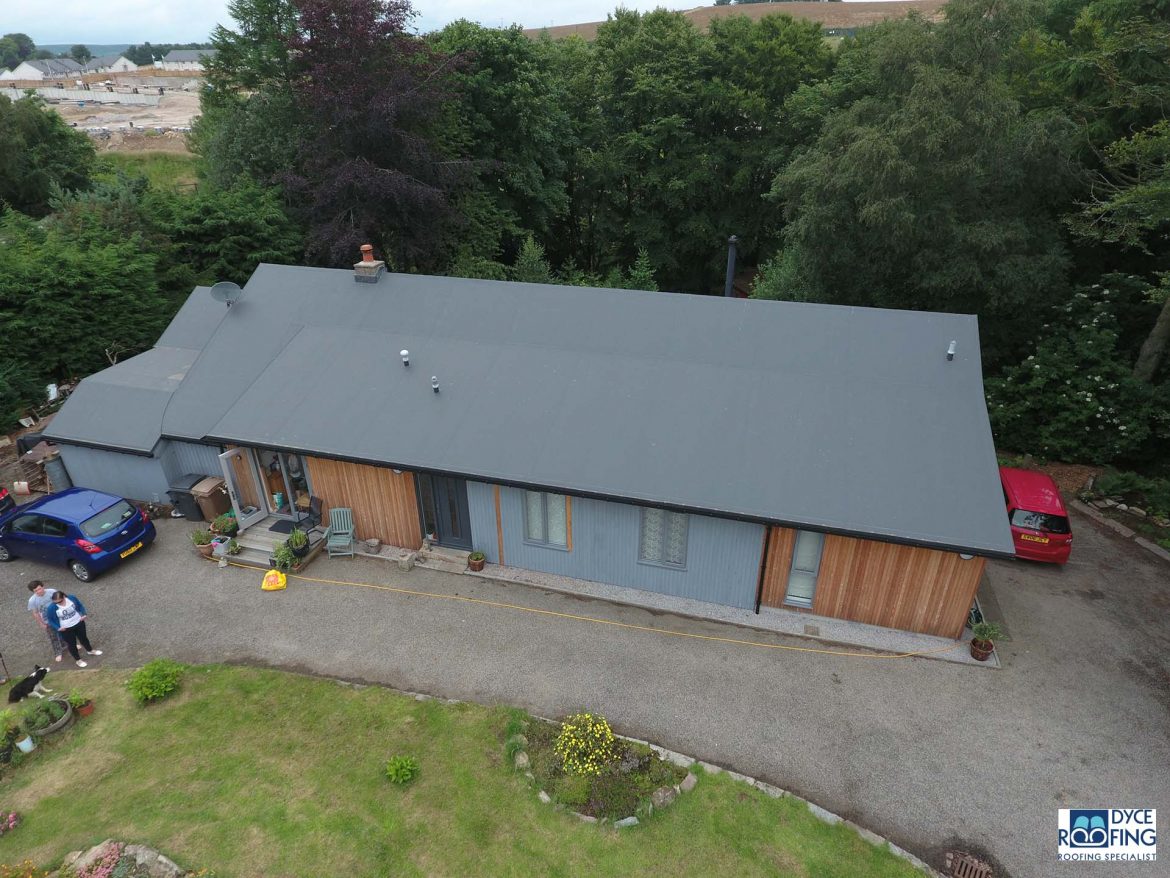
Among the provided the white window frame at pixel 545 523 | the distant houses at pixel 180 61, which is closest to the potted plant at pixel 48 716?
the white window frame at pixel 545 523

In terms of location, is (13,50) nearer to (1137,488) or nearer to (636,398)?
(636,398)

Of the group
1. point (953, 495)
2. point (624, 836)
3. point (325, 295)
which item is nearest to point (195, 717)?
point (624, 836)

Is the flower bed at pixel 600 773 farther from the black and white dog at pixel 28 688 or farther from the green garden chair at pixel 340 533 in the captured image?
the black and white dog at pixel 28 688

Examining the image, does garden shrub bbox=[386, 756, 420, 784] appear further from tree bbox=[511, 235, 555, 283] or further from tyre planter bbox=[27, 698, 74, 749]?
tree bbox=[511, 235, 555, 283]

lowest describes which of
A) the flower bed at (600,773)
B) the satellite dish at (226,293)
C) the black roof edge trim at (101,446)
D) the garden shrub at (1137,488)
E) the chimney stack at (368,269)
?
the garden shrub at (1137,488)

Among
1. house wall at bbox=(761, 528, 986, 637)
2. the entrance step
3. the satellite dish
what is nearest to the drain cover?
house wall at bbox=(761, 528, 986, 637)

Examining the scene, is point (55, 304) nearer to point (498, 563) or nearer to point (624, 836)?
point (498, 563)
